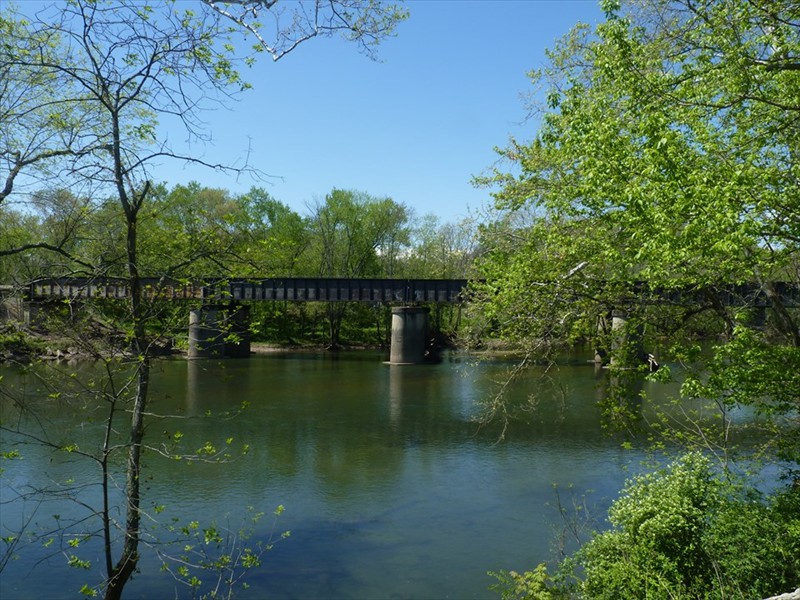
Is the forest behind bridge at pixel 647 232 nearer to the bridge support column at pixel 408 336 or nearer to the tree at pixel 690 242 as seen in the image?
the tree at pixel 690 242

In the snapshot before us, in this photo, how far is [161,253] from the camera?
32.0ft

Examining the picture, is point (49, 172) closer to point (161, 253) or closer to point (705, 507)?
point (161, 253)

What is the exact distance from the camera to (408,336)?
52344 mm

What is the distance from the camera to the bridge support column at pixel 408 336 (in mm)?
51812

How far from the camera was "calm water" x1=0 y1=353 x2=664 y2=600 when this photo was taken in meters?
12.9

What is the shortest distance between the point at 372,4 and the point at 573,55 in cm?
1018

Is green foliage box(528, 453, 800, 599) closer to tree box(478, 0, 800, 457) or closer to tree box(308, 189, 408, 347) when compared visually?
tree box(478, 0, 800, 457)

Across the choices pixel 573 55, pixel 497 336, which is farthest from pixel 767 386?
pixel 573 55

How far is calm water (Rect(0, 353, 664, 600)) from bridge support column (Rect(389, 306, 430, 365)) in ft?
61.7

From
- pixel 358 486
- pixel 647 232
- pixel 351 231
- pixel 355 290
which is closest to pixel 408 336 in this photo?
pixel 355 290

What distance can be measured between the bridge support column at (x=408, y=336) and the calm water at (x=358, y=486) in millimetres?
18807

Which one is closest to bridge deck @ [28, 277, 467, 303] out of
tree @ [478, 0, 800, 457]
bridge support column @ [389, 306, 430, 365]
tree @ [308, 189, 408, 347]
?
bridge support column @ [389, 306, 430, 365]

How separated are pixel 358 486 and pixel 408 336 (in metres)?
34.0

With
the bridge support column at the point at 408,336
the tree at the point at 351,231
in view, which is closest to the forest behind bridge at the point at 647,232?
the bridge support column at the point at 408,336
